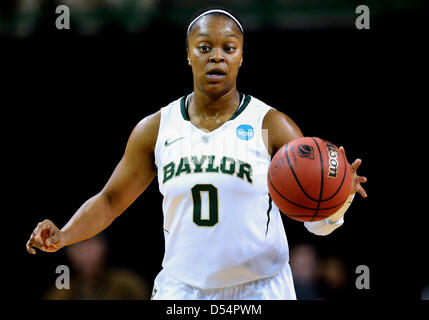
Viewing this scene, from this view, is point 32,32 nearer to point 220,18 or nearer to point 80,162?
point 80,162

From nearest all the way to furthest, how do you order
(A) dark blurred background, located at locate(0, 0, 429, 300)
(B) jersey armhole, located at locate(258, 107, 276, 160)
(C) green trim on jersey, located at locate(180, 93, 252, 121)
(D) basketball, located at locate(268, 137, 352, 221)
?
1. (D) basketball, located at locate(268, 137, 352, 221)
2. (B) jersey armhole, located at locate(258, 107, 276, 160)
3. (C) green trim on jersey, located at locate(180, 93, 252, 121)
4. (A) dark blurred background, located at locate(0, 0, 429, 300)

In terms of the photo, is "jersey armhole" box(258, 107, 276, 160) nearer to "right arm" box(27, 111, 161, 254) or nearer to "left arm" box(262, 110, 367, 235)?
"left arm" box(262, 110, 367, 235)

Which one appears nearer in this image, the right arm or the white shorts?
the white shorts

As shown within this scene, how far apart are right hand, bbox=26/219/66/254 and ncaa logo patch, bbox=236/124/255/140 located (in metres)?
1.14

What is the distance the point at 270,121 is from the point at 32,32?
375 cm

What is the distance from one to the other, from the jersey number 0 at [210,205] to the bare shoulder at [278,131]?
1.36 ft

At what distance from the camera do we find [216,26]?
340cm

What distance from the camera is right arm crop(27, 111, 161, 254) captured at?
139 inches

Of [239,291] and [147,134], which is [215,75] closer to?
[147,134]

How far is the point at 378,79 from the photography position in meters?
6.01

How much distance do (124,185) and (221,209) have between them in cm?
74

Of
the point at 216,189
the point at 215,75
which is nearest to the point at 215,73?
the point at 215,75

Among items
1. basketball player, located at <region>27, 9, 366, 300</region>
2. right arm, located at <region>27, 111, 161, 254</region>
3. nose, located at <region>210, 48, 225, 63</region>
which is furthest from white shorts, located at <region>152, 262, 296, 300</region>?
nose, located at <region>210, 48, 225, 63</region>

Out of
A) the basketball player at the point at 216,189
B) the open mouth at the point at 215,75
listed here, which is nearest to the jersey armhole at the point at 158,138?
the basketball player at the point at 216,189
